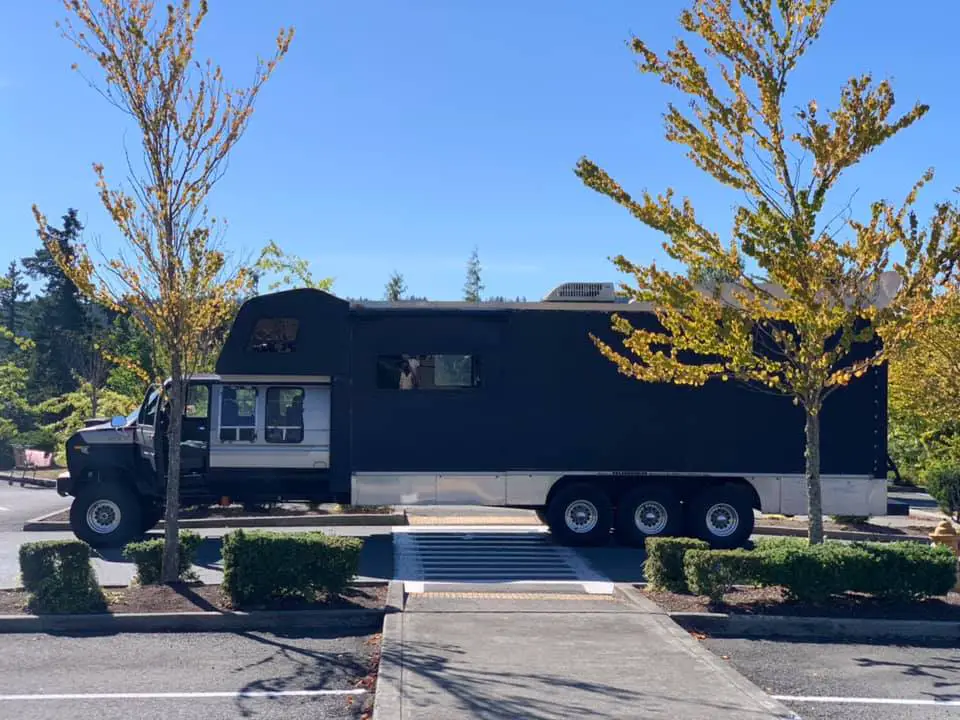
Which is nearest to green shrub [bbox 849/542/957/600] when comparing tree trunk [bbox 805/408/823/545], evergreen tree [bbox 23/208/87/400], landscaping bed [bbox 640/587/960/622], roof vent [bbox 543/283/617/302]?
landscaping bed [bbox 640/587/960/622]

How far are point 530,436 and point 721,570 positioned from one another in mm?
5490

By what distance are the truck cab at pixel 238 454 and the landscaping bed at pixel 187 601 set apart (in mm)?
4493

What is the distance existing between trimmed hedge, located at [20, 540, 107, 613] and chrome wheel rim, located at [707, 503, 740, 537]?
352 inches

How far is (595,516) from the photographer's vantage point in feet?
49.8

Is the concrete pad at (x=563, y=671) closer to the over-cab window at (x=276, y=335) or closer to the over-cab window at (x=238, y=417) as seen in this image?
the over-cab window at (x=276, y=335)

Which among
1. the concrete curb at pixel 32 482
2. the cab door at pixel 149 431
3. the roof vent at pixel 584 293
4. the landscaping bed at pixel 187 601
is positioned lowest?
the landscaping bed at pixel 187 601

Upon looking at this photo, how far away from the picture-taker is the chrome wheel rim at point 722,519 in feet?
49.8

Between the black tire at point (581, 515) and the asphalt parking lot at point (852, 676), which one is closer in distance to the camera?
the asphalt parking lot at point (852, 676)

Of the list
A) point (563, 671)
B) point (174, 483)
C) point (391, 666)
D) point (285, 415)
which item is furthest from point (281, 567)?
point (285, 415)

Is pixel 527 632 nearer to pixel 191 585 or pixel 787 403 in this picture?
pixel 191 585

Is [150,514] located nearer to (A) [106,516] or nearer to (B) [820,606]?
(A) [106,516]

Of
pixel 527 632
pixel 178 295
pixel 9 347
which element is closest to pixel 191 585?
pixel 178 295

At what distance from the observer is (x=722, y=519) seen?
15.3 meters

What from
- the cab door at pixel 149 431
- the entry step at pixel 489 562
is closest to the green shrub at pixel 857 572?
the entry step at pixel 489 562
